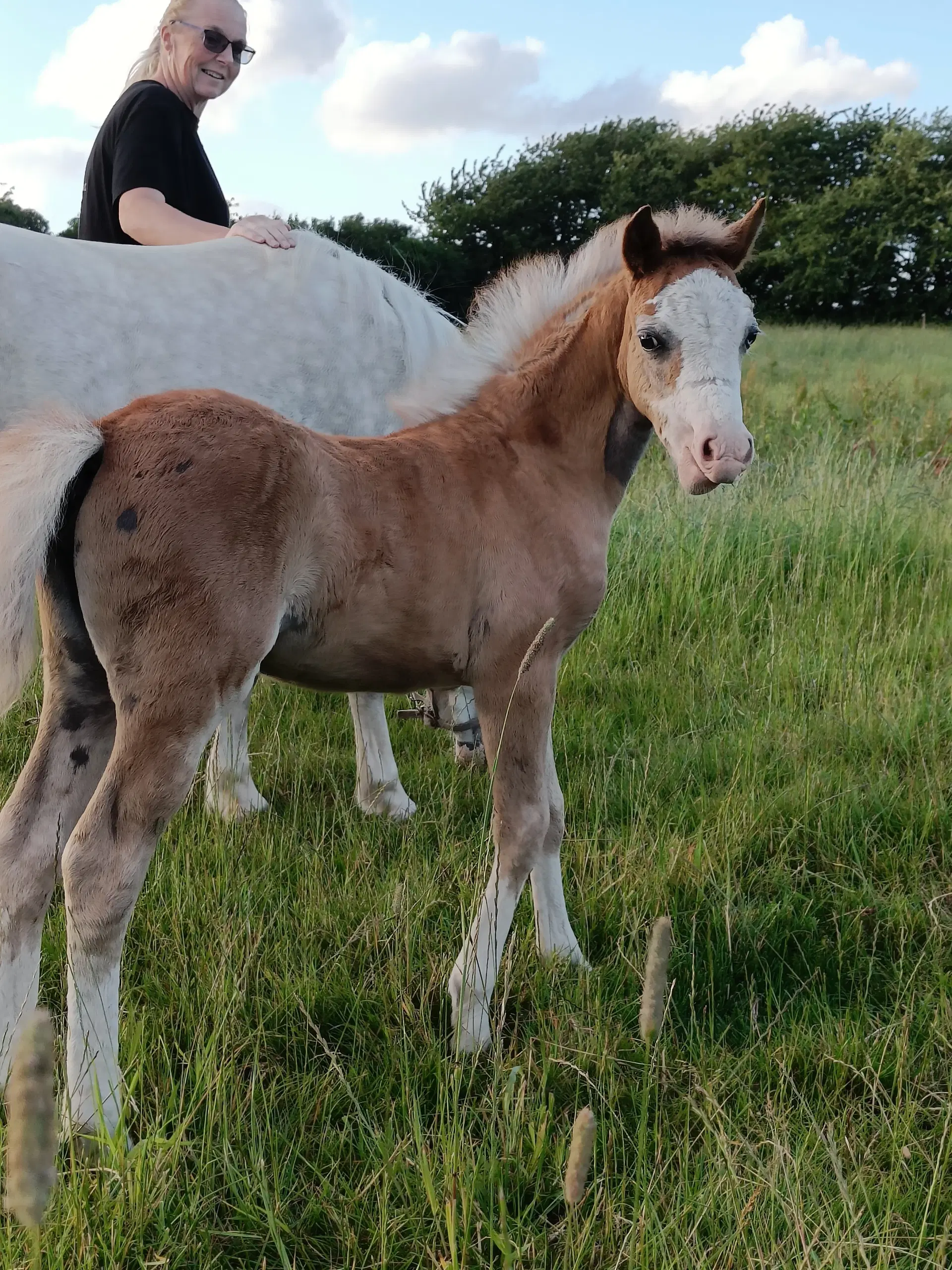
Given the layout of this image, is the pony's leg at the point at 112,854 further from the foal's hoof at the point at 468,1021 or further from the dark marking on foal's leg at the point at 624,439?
the dark marking on foal's leg at the point at 624,439

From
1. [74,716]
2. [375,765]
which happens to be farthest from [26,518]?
[375,765]

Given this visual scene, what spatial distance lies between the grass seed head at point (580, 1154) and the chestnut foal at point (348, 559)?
0.84m

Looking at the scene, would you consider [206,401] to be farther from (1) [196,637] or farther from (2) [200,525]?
(1) [196,637]

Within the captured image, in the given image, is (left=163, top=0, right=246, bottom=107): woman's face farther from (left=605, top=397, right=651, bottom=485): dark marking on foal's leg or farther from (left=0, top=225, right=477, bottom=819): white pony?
(left=605, top=397, right=651, bottom=485): dark marking on foal's leg

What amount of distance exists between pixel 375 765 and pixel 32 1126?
232 cm

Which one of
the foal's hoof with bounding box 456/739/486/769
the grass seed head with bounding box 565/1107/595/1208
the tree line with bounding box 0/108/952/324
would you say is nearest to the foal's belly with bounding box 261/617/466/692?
the grass seed head with bounding box 565/1107/595/1208

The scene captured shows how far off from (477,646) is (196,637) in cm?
65

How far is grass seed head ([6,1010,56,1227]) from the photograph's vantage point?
83 cm

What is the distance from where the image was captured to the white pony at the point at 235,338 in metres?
2.76

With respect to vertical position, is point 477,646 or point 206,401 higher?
point 206,401

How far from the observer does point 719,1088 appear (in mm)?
1732

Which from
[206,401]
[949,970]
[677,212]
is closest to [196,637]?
[206,401]

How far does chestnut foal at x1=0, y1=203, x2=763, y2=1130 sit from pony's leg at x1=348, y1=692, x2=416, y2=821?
80 cm

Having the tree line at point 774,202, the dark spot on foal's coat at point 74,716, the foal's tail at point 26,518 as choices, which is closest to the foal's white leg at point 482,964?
the dark spot on foal's coat at point 74,716
